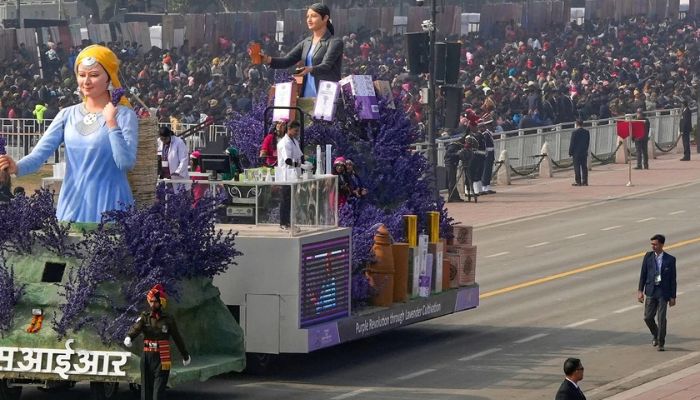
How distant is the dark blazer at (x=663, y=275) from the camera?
854 inches

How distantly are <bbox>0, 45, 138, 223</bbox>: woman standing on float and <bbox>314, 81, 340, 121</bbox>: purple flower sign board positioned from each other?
3.62 metres

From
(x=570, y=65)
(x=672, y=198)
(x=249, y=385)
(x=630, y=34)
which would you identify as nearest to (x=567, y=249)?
(x=672, y=198)

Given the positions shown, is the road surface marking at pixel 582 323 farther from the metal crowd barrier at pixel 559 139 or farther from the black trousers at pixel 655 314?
the metal crowd barrier at pixel 559 139

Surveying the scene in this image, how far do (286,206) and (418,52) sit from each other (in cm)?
1776

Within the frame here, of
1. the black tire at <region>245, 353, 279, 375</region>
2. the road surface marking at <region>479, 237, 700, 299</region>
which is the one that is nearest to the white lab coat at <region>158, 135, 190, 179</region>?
the black tire at <region>245, 353, 279, 375</region>

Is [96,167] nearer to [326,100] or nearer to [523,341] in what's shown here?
[326,100]

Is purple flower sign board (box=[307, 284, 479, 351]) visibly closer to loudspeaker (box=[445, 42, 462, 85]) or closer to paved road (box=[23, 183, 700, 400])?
paved road (box=[23, 183, 700, 400])

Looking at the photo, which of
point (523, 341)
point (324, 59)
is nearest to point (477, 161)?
point (523, 341)

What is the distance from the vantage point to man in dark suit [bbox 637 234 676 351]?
21.7 meters

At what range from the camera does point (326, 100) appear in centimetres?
2086

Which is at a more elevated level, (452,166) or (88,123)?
(88,123)

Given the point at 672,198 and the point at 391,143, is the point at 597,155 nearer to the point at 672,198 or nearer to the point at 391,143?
the point at 672,198

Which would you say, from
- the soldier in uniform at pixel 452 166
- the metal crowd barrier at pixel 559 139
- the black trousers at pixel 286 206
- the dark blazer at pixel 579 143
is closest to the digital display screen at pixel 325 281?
the black trousers at pixel 286 206

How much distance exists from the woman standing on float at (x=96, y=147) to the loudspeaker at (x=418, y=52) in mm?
18449
